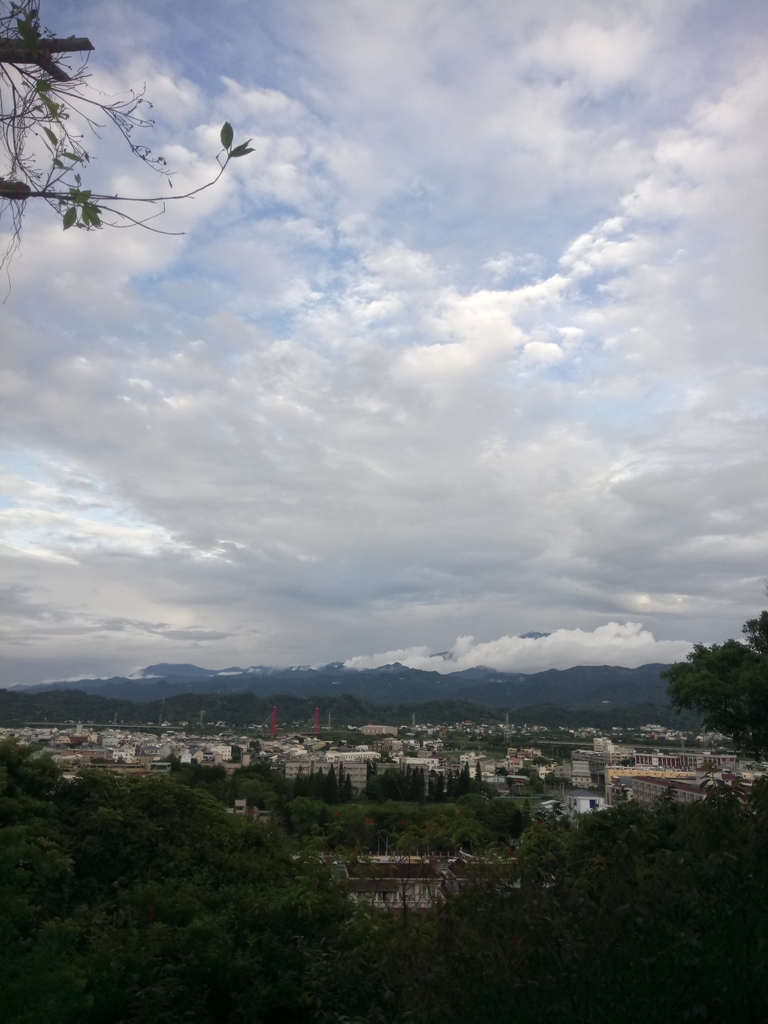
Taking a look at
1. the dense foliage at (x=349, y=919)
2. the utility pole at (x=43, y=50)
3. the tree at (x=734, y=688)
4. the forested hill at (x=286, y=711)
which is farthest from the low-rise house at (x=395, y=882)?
the forested hill at (x=286, y=711)

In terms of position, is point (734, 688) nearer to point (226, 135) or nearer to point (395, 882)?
point (395, 882)

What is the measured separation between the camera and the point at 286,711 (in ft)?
313

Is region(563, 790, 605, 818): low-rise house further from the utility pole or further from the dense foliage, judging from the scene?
the utility pole

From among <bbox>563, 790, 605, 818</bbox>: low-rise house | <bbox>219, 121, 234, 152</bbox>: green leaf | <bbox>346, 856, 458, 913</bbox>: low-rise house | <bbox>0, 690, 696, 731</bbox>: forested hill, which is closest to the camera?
<bbox>219, 121, 234, 152</bbox>: green leaf

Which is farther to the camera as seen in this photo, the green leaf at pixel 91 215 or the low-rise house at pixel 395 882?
the low-rise house at pixel 395 882

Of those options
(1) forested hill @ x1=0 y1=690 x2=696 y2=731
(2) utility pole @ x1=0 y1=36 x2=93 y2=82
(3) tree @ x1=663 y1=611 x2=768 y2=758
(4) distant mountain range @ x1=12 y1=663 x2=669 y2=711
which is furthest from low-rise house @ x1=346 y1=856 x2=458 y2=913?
(4) distant mountain range @ x1=12 y1=663 x2=669 y2=711

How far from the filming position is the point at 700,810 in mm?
3051

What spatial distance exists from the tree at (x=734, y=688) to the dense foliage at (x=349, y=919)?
3.70 m

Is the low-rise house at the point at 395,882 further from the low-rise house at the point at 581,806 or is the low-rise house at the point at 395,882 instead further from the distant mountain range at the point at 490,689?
the distant mountain range at the point at 490,689

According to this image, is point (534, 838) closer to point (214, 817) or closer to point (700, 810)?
point (700, 810)

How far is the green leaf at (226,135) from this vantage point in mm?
2107

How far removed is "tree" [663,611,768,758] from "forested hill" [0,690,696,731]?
206 feet

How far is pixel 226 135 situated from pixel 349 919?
537cm

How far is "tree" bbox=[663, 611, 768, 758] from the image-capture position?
963 cm
